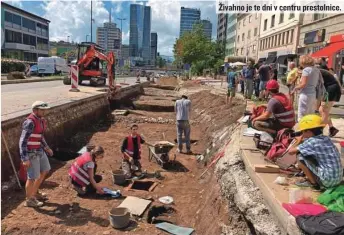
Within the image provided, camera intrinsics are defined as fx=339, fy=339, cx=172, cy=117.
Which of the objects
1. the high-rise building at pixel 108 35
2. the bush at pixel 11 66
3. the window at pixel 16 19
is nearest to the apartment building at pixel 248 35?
the high-rise building at pixel 108 35

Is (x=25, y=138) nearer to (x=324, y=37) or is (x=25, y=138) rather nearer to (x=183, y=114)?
(x=183, y=114)

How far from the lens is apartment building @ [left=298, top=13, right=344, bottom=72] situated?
2094cm

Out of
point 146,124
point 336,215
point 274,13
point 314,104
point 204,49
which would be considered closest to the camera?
point 336,215

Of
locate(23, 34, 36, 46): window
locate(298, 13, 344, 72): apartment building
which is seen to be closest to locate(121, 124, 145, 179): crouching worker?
locate(298, 13, 344, 72): apartment building

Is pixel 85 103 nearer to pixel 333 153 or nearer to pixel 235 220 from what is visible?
pixel 235 220

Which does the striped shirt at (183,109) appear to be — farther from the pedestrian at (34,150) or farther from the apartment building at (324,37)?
the apartment building at (324,37)

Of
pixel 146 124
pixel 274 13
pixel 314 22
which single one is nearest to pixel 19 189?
pixel 146 124

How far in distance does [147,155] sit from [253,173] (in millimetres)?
6162

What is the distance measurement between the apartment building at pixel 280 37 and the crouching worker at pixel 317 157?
101ft

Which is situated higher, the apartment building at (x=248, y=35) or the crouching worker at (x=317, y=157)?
the apartment building at (x=248, y=35)

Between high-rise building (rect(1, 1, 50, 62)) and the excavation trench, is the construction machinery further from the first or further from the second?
high-rise building (rect(1, 1, 50, 62))

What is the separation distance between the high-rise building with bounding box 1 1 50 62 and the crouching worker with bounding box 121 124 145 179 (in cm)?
5579

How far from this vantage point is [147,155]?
11.1m

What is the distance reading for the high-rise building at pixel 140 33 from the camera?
145050 mm
